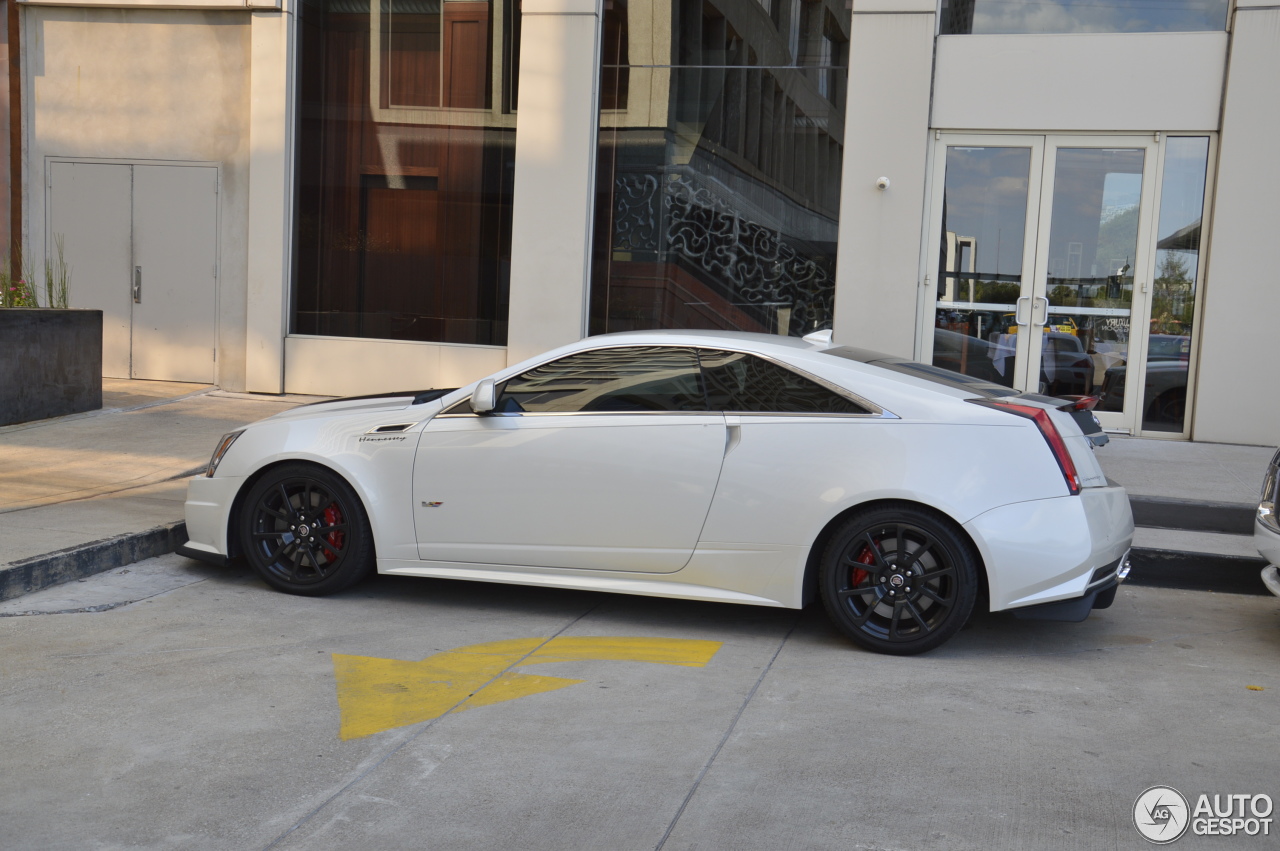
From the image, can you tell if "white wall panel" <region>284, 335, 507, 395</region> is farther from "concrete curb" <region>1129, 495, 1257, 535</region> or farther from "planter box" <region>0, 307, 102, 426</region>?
"concrete curb" <region>1129, 495, 1257, 535</region>

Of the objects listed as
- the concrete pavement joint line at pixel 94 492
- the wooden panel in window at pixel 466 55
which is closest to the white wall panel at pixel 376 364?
the wooden panel in window at pixel 466 55

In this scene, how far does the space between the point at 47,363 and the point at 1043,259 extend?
9348mm

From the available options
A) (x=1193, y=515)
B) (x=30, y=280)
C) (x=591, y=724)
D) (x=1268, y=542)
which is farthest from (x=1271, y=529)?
(x=30, y=280)

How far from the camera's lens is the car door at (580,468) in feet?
17.9

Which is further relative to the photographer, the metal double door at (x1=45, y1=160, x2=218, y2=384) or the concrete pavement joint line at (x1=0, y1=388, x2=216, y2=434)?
the metal double door at (x1=45, y1=160, x2=218, y2=384)

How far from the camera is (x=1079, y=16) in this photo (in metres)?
11.2

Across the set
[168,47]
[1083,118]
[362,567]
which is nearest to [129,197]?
[168,47]

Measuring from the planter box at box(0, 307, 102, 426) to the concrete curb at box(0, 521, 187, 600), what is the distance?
159 inches

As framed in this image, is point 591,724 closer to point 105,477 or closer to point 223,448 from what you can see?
point 223,448

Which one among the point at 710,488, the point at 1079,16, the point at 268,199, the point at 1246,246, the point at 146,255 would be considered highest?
the point at 1079,16

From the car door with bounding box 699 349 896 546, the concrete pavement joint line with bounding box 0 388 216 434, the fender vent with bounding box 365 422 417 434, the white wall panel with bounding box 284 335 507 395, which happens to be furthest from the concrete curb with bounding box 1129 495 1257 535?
the concrete pavement joint line with bounding box 0 388 216 434

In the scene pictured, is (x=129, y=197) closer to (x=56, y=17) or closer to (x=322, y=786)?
(x=56, y=17)

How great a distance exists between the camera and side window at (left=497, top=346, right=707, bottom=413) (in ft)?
18.3

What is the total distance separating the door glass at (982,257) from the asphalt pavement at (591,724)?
5602 mm
